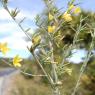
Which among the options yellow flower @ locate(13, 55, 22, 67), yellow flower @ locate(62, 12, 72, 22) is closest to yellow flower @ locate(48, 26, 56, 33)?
yellow flower @ locate(62, 12, 72, 22)

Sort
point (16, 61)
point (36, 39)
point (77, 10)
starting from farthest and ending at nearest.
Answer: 1. point (77, 10)
2. point (16, 61)
3. point (36, 39)

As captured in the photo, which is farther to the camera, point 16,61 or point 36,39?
point 16,61

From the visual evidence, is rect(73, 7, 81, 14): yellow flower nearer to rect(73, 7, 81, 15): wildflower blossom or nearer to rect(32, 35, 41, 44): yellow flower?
rect(73, 7, 81, 15): wildflower blossom

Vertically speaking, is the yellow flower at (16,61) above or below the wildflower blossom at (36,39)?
below

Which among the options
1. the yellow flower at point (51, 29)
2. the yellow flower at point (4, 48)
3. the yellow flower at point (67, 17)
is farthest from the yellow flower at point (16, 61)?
the yellow flower at point (67, 17)

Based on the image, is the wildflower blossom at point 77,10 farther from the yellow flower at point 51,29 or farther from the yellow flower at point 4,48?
the yellow flower at point 4,48

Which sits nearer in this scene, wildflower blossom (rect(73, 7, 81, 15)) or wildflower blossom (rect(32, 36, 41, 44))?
wildflower blossom (rect(32, 36, 41, 44))

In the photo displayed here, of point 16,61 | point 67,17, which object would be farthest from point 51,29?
point 16,61

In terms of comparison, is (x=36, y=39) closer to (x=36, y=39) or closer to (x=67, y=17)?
(x=36, y=39)

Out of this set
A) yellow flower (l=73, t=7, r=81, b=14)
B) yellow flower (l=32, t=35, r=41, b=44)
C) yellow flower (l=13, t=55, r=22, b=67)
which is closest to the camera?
yellow flower (l=32, t=35, r=41, b=44)

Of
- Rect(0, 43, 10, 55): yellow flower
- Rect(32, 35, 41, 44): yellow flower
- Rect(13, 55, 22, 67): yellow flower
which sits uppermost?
Rect(0, 43, 10, 55): yellow flower

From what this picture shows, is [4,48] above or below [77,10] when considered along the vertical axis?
above

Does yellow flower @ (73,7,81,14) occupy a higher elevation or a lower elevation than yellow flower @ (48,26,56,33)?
lower

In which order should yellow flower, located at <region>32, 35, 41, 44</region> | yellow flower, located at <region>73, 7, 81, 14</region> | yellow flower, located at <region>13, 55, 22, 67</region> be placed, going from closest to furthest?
yellow flower, located at <region>32, 35, 41, 44</region>, yellow flower, located at <region>13, 55, 22, 67</region>, yellow flower, located at <region>73, 7, 81, 14</region>
